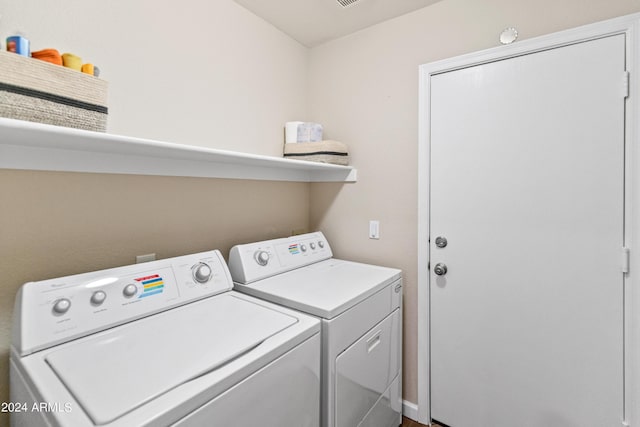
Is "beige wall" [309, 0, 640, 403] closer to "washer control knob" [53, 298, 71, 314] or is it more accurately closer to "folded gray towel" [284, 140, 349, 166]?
"folded gray towel" [284, 140, 349, 166]

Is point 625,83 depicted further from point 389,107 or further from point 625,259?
point 389,107

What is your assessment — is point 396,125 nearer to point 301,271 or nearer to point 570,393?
point 301,271

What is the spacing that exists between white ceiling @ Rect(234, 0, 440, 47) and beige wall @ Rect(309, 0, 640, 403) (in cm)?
7

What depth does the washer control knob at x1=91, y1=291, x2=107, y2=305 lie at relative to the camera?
103cm

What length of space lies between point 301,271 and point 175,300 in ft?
2.32

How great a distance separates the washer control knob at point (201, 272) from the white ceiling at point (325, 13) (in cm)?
147

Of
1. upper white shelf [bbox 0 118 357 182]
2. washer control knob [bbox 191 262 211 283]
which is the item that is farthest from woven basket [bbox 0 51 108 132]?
washer control knob [bbox 191 262 211 283]

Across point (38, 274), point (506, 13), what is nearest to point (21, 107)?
point (38, 274)

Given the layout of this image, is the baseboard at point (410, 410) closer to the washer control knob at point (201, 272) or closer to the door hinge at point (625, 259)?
the door hinge at point (625, 259)

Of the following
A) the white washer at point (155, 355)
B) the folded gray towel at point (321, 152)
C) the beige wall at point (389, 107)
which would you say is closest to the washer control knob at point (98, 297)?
the white washer at point (155, 355)

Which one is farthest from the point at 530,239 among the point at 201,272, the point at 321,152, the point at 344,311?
the point at 201,272

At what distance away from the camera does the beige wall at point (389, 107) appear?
1601mm

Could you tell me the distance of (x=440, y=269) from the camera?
173 cm

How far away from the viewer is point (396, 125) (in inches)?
73.9
